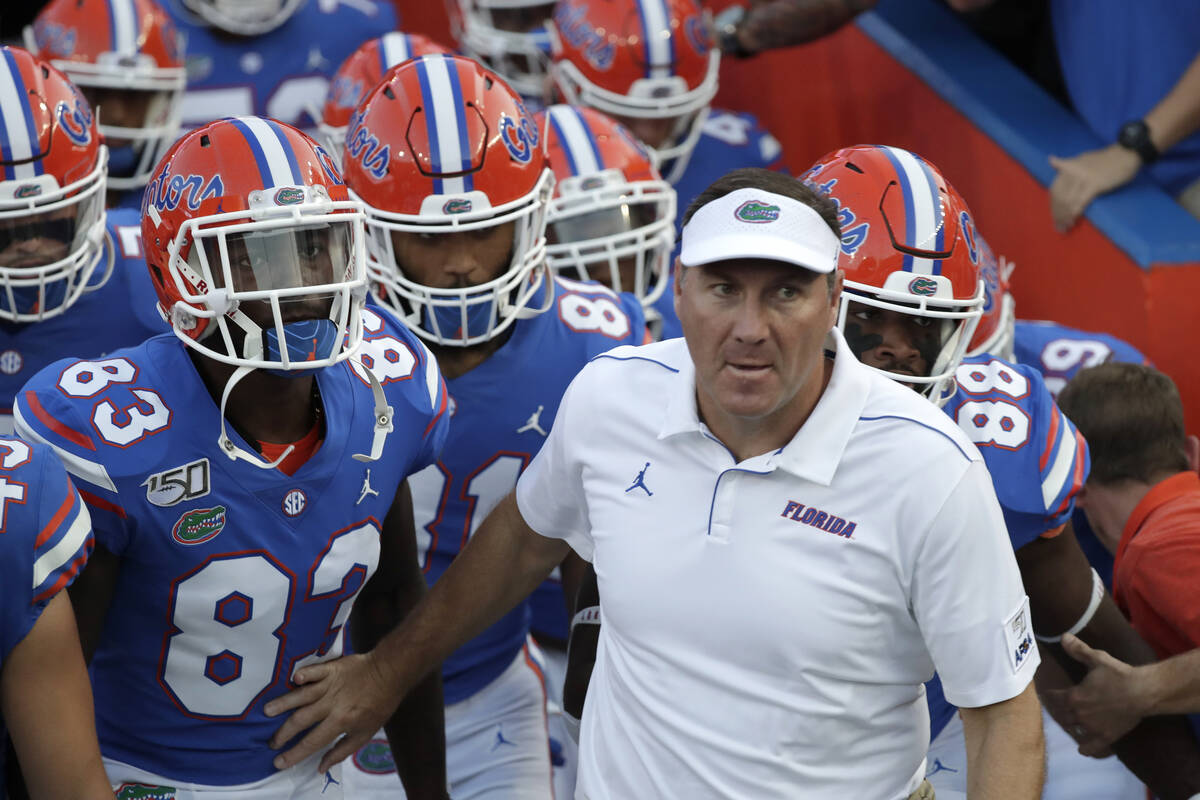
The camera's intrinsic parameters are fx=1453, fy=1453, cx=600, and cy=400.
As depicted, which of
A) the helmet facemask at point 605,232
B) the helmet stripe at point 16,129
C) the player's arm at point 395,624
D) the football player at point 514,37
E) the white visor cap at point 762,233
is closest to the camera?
the white visor cap at point 762,233

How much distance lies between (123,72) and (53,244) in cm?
143

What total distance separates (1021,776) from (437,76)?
1864 millimetres

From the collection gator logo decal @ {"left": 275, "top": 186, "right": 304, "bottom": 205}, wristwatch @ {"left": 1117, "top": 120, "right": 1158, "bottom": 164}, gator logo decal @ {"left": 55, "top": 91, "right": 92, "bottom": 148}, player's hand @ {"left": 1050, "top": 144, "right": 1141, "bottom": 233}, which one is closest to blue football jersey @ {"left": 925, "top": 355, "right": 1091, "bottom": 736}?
gator logo decal @ {"left": 275, "top": 186, "right": 304, "bottom": 205}

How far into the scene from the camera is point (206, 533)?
7.22 ft

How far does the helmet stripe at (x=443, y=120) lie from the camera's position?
9.45ft

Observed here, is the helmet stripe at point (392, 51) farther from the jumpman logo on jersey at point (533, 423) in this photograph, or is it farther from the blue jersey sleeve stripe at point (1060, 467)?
the blue jersey sleeve stripe at point (1060, 467)

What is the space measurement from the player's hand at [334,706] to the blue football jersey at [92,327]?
1091 mm

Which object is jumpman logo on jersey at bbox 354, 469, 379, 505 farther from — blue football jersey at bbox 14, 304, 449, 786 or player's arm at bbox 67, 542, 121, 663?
player's arm at bbox 67, 542, 121, 663

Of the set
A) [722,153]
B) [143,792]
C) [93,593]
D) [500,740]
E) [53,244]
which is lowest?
[500,740]

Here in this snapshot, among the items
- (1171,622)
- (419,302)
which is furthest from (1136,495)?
(419,302)

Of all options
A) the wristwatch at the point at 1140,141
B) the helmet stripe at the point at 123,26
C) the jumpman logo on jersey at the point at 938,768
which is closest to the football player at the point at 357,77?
the helmet stripe at the point at 123,26

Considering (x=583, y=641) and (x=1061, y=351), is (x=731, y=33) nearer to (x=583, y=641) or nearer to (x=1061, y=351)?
(x=1061, y=351)

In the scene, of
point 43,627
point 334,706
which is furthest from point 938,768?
point 43,627

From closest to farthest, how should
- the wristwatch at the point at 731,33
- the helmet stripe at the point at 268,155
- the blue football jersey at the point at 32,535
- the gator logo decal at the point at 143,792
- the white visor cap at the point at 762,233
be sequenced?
the blue football jersey at the point at 32,535 < the white visor cap at the point at 762,233 < the helmet stripe at the point at 268,155 < the gator logo decal at the point at 143,792 < the wristwatch at the point at 731,33
